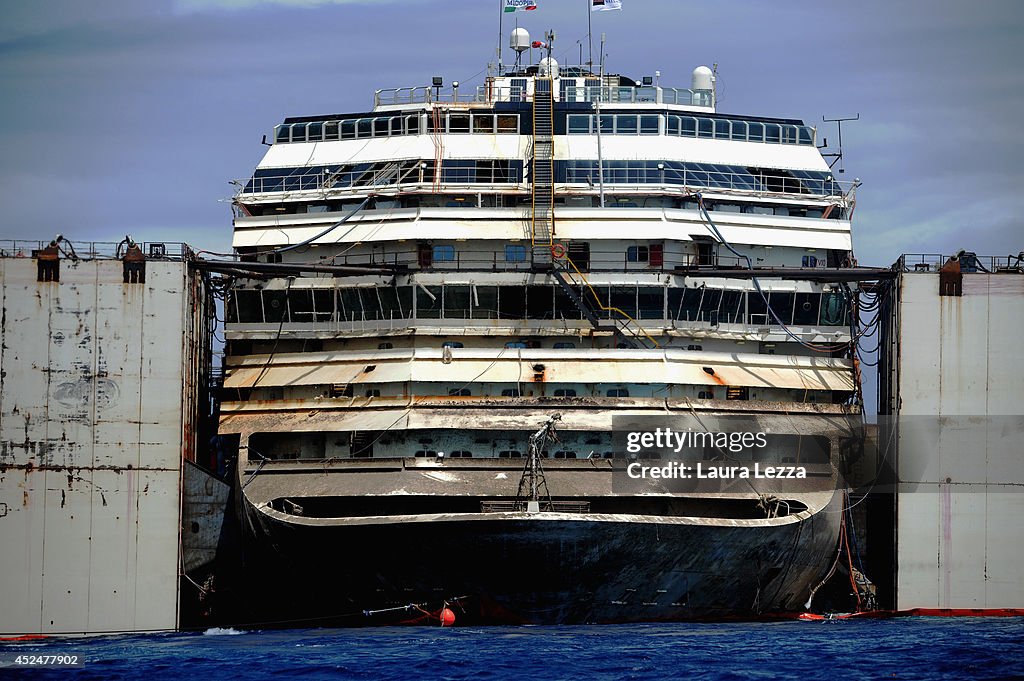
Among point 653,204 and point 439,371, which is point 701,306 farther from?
point 439,371

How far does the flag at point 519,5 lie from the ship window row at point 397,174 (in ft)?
28.9

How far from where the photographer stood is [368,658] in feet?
152

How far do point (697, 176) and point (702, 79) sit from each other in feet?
28.4

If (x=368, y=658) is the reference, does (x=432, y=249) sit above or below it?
above

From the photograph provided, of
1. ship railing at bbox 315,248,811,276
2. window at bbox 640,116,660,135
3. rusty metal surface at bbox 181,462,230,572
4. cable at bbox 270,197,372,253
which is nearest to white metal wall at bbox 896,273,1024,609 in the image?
ship railing at bbox 315,248,811,276

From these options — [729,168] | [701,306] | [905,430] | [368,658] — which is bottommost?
[368,658]

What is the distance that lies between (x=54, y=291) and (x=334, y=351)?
932 centimetres

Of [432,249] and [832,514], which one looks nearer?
[832,514]

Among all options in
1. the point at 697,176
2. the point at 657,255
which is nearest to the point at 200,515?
the point at 657,255

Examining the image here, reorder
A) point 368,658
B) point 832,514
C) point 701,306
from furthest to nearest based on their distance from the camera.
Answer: point 701,306 < point 832,514 < point 368,658

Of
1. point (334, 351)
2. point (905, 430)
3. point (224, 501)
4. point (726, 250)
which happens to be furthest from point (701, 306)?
point (224, 501)

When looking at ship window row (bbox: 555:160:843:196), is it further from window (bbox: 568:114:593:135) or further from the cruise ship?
window (bbox: 568:114:593:135)

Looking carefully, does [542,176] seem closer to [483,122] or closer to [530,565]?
[483,122]

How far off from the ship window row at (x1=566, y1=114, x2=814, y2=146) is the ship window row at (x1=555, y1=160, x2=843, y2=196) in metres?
1.85
